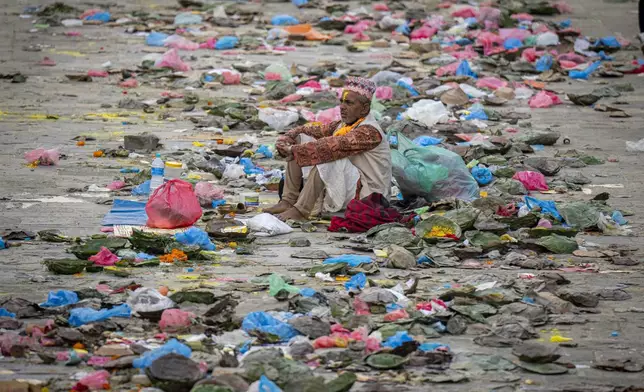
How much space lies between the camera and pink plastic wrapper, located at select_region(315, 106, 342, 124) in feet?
36.4

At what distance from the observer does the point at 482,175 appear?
9.21m

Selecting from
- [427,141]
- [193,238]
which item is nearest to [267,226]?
[193,238]

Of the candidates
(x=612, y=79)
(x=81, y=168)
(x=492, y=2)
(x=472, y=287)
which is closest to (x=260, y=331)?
(x=472, y=287)

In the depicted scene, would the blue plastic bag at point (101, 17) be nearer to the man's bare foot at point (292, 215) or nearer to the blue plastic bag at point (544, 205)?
the man's bare foot at point (292, 215)

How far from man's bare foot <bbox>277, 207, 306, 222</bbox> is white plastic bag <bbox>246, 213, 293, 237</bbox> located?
0.21m

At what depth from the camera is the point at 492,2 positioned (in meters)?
18.1

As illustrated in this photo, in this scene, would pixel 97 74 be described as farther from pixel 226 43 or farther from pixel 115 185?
pixel 115 185

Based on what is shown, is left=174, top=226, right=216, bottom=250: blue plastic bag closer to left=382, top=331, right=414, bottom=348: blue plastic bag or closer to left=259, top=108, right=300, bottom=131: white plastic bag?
left=382, top=331, right=414, bottom=348: blue plastic bag

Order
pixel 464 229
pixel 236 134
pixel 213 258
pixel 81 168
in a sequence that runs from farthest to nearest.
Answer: pixel 236 134 → pixel 81 168 → pixel 464 229 → pixel 213 258

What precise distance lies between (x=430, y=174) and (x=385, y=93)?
3.77m

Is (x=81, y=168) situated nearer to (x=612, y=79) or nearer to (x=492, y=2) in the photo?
(x=612, y=79)

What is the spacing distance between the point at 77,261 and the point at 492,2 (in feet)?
41.4

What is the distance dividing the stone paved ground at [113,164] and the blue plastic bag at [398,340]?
0.26 m

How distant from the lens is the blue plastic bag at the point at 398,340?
5594mm
